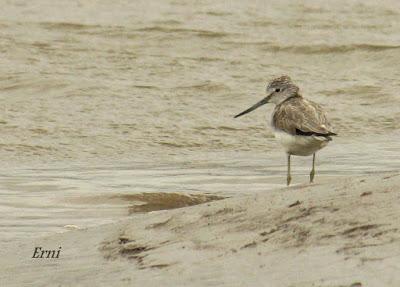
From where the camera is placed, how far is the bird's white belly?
8789 mm

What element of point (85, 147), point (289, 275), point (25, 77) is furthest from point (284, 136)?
point (25, 77)

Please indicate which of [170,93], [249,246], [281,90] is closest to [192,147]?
[281,90]

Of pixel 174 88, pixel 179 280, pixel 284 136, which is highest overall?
pixel 179 280

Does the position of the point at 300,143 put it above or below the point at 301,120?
below

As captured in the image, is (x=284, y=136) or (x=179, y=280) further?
(x=284, y=136)

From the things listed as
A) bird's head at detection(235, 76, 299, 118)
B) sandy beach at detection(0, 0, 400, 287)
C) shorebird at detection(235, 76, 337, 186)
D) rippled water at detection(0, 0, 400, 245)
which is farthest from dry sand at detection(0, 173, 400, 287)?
bird's head at detection(235, 76, 299, 118)

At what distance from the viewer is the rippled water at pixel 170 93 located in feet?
31.9

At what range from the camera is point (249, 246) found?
537cm

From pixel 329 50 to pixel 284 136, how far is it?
7.05 metres

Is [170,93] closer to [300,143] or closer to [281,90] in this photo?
[281,90]

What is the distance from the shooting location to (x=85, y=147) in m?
11.4

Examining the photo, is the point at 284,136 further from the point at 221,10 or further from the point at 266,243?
the point at 221,10

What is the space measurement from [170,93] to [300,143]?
4.91m

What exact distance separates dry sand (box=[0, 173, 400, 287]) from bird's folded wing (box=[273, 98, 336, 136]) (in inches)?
92.7
